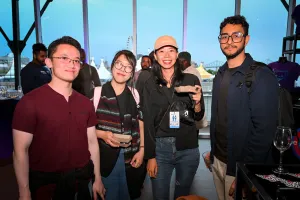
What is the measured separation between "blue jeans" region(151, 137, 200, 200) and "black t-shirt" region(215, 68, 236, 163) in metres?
0.21

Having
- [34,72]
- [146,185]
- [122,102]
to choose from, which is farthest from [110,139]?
[34,72]

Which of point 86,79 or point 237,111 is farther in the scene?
point 86,79

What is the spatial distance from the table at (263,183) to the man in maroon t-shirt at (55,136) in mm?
921

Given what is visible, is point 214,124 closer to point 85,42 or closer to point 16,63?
point 85,42

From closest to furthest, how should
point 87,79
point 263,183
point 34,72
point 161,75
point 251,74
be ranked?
point 263,183, point 251,74, point 161,75, point 87,79, point 34,72

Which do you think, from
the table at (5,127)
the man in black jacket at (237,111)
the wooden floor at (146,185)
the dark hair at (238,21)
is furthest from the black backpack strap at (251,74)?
the table at (5,127)

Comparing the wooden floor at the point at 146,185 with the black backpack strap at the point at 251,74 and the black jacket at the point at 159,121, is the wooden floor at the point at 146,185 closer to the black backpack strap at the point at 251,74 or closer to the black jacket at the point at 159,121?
the black jacket at the point at 159,121

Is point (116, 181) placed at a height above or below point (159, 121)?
below

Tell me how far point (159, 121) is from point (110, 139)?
1.38 feet

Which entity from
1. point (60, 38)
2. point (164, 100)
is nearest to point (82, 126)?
point (60, 38)

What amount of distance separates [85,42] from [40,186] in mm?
4876

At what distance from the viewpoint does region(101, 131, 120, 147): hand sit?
62.1 inches

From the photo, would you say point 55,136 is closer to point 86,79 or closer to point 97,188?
point 97,188

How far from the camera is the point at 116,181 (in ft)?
5.57
